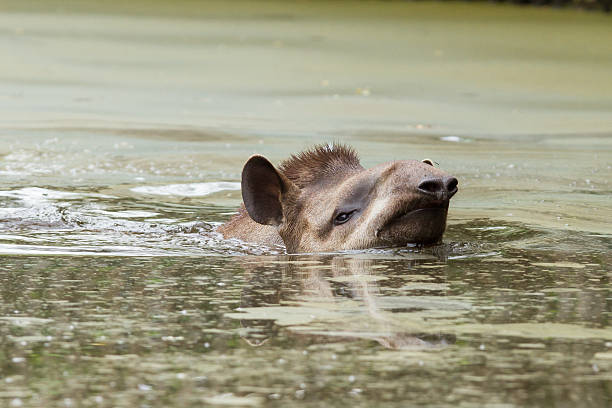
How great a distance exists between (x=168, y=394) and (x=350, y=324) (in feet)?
3.49

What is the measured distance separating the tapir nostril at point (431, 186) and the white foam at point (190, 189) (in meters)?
3.39

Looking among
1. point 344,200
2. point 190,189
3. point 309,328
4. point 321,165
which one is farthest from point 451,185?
point 190,189

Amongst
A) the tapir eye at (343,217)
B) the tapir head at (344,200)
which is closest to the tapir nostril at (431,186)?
the tapir head at (344,200)

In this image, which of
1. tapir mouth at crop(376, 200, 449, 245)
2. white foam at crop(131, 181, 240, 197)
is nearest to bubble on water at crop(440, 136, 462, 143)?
white foam at crop(131, 181, 240, 197)

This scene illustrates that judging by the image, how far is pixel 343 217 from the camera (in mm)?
6570

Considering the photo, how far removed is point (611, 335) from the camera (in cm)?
455

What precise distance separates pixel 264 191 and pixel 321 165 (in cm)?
36

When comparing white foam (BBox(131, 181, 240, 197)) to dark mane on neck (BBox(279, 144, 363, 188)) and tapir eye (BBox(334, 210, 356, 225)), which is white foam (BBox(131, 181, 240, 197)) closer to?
dark mane on neck (BBox(279, 144, 363, 188))

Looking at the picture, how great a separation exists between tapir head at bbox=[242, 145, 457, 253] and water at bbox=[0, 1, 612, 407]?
15 centimetres

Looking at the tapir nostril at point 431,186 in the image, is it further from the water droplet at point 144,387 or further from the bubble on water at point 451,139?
the bubble on water at point 451,139

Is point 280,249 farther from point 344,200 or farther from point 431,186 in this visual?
point 431,186

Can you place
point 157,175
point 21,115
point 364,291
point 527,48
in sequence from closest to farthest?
point 364,291 → point 157,175 → point 21,115 → point 527,48

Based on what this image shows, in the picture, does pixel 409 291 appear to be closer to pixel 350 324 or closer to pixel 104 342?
pixel 350 324

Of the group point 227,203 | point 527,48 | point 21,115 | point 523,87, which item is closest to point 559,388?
point 227,203
